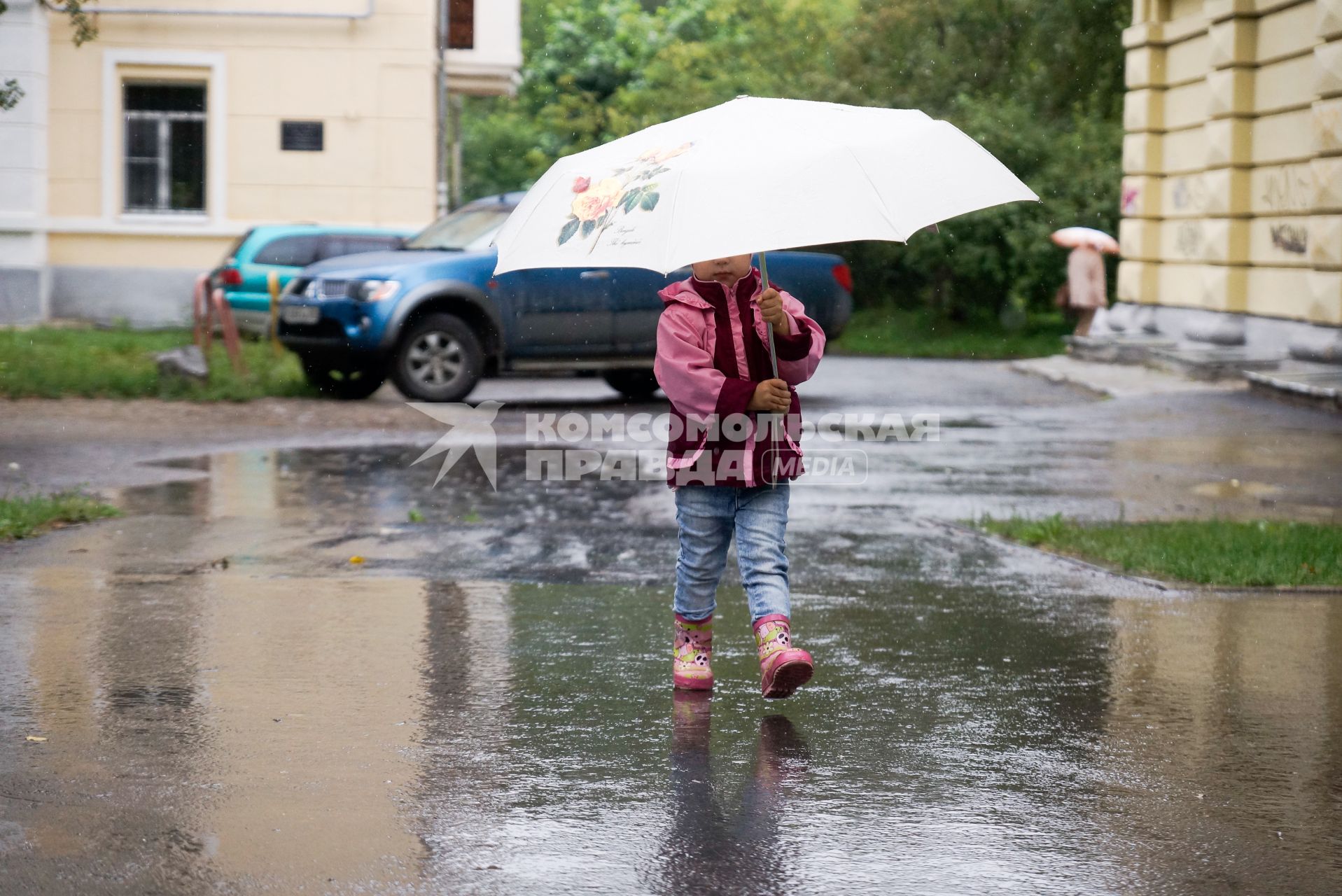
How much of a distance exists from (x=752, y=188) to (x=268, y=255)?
17.1 meters

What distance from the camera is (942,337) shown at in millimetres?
28547

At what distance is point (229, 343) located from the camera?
16.3 meters

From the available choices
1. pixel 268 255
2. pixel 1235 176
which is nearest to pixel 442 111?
pixel 268 255

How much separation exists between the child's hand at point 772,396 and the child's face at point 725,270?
14.5 inches

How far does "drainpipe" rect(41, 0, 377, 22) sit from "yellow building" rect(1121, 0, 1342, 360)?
34.4 feet

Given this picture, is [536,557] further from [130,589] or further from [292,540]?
[130,589]

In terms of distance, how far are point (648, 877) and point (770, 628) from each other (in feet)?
5.18

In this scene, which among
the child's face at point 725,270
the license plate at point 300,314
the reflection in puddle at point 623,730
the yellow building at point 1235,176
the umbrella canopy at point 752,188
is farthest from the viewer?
the yellow building at point 1235,176

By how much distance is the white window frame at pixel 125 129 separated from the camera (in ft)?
80.1

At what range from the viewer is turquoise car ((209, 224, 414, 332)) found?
67.9ft

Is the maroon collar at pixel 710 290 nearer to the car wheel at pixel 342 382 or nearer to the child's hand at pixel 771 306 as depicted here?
the child's hand at pixel 771 306

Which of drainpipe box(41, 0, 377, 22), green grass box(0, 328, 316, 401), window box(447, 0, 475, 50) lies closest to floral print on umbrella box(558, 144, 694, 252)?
green grass box(0, 328, 316, 401)

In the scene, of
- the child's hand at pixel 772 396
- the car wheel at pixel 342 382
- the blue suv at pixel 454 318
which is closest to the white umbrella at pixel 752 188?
the child's hand at pixel 772 396

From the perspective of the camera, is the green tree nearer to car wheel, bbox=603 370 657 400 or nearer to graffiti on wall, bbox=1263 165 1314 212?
graffiti on wall, bbox=1263 165 1314 212
